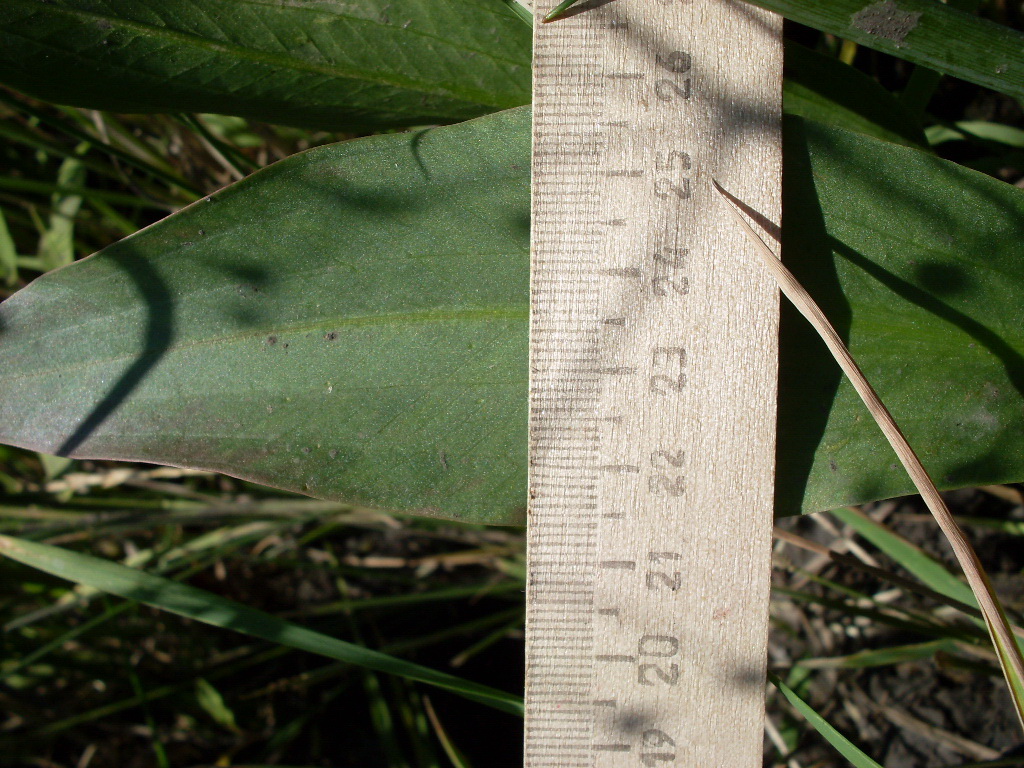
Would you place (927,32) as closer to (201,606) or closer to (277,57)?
(277,57)

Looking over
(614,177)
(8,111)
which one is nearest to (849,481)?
(614,177)

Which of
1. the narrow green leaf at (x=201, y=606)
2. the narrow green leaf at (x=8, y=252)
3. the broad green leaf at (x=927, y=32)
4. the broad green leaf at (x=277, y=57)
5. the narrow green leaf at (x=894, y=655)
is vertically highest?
the broad green leaf at (x=927, y=32)

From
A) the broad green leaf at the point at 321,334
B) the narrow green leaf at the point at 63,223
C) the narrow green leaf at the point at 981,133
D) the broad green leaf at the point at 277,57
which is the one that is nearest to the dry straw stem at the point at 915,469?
the broad green leaf at the point at 321,334

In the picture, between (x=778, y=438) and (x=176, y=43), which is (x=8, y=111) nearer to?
(x=176, y=43)

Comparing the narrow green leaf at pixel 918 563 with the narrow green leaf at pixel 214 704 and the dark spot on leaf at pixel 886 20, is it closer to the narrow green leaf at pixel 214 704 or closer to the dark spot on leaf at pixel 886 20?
the dark spot on leaf at pixel 886 20

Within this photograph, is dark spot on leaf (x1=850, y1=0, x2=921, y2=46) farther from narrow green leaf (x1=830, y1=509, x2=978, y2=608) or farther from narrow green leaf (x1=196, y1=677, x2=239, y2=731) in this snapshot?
narrow green leaf (x1=196, y1=677, x2=239, y2=731)

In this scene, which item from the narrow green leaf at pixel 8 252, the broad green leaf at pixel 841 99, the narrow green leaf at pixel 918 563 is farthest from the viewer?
the narrow green leaf at pixel 8 252

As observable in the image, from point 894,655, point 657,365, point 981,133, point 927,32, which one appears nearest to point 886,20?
point 927,32

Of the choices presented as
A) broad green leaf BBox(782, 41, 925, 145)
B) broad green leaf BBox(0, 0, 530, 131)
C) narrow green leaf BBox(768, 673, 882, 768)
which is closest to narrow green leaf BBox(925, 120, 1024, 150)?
broad green leaf BBox(782, 41, 925, 145)
